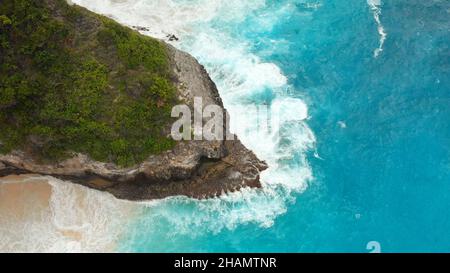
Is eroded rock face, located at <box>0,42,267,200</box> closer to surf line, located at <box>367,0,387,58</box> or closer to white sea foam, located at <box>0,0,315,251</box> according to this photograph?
white sea foam, located at <box>0,0,315,251</box>

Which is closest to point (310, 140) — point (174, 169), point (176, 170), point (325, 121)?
point (325, 121)

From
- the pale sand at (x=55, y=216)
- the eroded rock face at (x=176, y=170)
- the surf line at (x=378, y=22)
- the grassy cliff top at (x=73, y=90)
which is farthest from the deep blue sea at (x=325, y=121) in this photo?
the grassy cliff top at (x=73, y=90)

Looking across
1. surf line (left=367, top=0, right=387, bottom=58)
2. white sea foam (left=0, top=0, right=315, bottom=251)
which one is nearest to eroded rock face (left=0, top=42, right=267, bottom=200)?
white sea foam (left=0, top=0, right=315, bottom=251)

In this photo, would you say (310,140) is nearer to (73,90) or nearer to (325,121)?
(325,121)

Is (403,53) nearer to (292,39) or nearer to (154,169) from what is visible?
(292,39)

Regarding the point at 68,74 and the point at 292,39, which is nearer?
the point at 68,74
